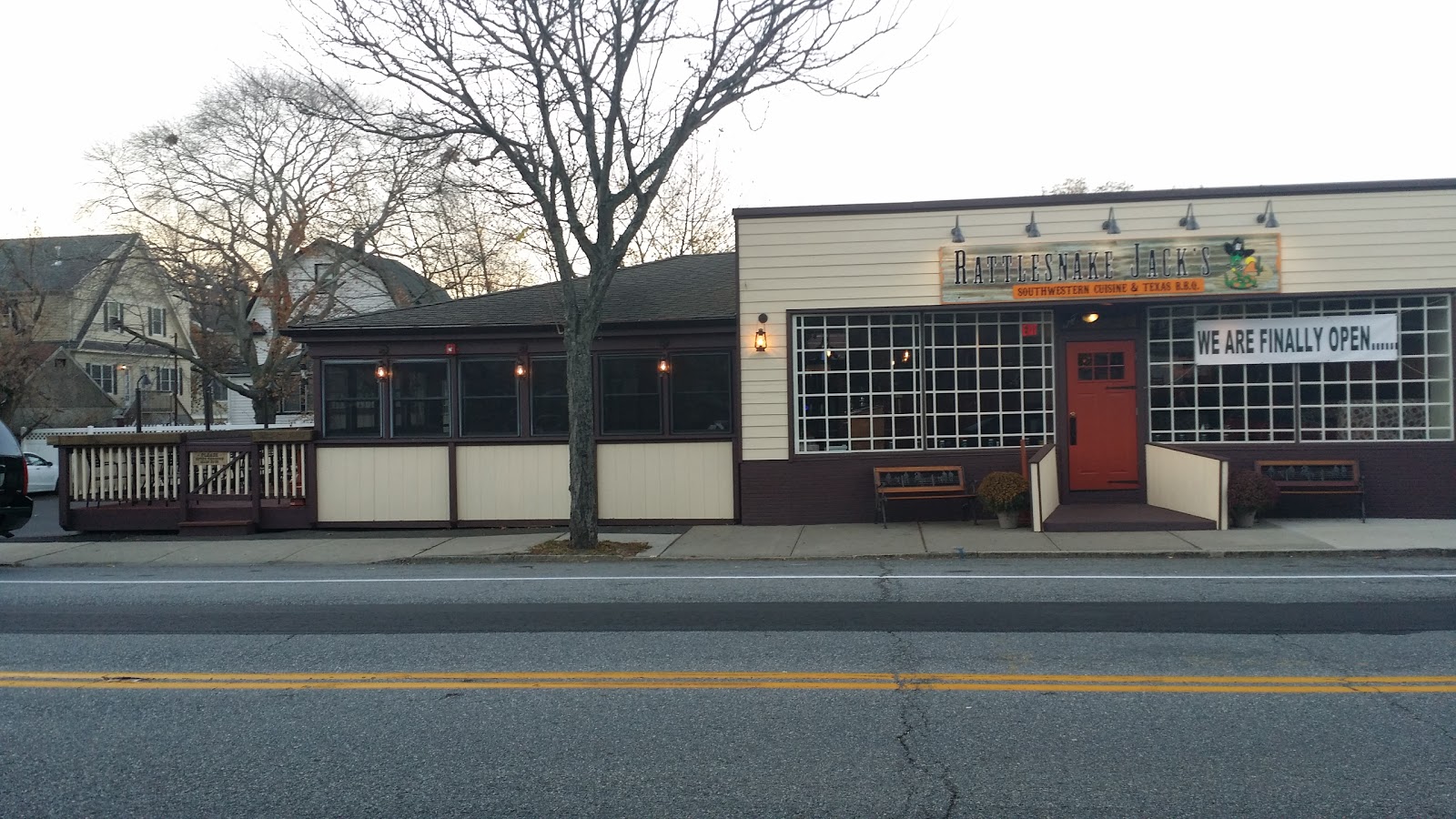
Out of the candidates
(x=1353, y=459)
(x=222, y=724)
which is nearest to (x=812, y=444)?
(x=1353, y=459)

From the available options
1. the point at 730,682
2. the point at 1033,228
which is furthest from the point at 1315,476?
the point at 730,682

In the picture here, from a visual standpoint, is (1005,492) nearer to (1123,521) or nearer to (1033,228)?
(1123,521)

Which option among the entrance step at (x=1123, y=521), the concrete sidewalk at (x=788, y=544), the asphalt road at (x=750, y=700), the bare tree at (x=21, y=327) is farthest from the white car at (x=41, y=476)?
the entrance step at (x=1123, y=521)

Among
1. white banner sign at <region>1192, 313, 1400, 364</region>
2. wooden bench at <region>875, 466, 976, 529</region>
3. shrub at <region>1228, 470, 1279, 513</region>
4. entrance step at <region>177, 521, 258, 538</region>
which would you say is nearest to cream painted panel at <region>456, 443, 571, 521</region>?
entrance step at <region>177, 521, 258, 538</region>

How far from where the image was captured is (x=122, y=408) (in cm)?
4469

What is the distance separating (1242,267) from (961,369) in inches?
154

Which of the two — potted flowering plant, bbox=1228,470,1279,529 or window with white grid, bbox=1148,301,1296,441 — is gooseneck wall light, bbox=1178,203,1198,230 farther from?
potted flowering plant, bbox=1228,470,1279,529

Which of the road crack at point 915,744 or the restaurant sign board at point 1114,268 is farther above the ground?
the restaurant sign board at point 1114,268

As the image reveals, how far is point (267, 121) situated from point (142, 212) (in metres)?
4.98

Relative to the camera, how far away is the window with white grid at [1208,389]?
14.8 metres

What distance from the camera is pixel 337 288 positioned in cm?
3828

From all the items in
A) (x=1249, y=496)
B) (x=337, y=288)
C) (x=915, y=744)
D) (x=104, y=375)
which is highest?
(x=337, y=288)

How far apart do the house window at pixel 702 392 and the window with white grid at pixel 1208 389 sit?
6.01 metres

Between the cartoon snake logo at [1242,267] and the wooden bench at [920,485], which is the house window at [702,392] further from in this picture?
the cartoon snake logo at [1242,267]
